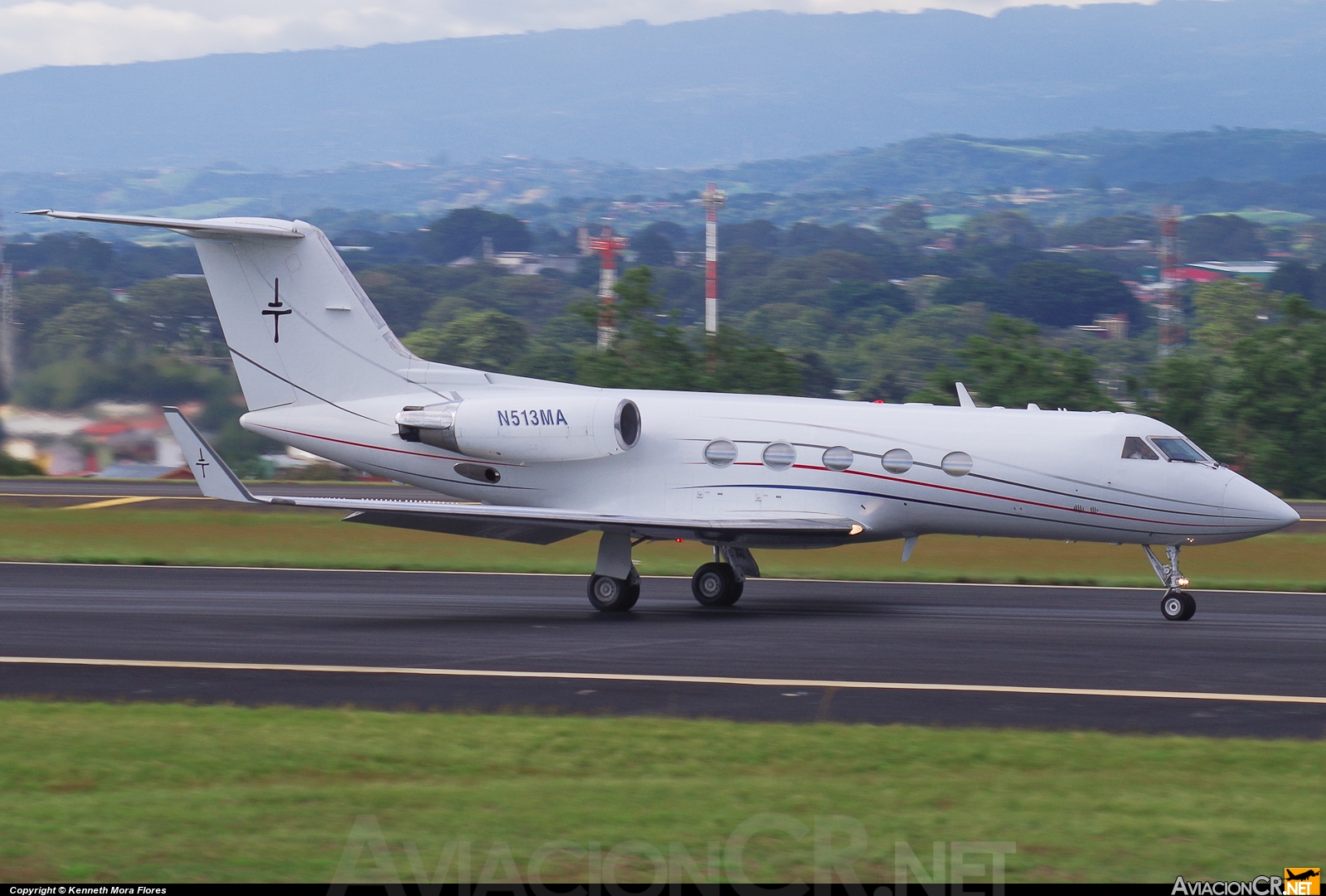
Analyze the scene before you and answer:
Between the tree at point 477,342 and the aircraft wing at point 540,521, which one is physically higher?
the tree at point 477,342

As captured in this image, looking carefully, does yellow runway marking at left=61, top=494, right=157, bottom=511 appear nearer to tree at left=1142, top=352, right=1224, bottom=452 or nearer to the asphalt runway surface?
the asphalt runway surface

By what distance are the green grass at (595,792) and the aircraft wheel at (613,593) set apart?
8.16 metres

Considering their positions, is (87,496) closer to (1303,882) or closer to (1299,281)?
(1303,882)

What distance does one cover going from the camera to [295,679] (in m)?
14.6

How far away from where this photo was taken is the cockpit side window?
1988cm

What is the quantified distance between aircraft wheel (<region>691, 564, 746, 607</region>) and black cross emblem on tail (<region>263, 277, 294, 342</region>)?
737 centimetres

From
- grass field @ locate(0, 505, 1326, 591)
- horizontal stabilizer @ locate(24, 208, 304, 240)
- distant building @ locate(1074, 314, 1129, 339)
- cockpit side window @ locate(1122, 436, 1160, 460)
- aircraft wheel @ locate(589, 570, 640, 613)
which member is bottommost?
aircraft wheel @ locate(589, 570, 640, 613)

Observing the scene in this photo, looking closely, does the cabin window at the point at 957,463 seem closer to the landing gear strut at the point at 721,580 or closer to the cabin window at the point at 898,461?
the cabin window at the point at 898,461

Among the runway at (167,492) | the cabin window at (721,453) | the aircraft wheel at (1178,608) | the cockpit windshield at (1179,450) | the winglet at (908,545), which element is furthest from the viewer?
the runway at (167,492)

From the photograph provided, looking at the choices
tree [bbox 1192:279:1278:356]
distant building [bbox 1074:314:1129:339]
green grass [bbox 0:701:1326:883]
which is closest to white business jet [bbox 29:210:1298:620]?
green grass [bbox 0:701:1326:883]

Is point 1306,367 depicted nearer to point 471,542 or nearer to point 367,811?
point 471,542

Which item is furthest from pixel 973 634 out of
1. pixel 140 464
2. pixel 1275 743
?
pixel 140 464

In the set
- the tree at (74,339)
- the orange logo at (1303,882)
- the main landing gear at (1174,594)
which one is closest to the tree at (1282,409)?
the main landing gear at (1174,594)

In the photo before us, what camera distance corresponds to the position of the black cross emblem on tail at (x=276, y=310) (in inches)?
885
